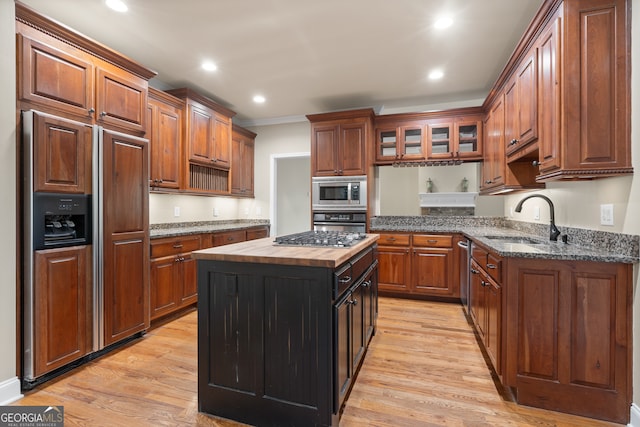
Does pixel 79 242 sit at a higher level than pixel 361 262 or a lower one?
higher

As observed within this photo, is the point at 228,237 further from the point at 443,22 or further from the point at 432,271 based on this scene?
the point at 443,22

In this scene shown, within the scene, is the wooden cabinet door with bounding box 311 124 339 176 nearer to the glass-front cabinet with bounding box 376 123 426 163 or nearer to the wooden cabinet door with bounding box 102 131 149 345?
the glass-front cabinet with bounding box 376 123 426 163

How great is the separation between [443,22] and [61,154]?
121 inches

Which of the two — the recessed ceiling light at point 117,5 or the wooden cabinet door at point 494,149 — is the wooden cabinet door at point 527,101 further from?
the recessed ceiling light at point 117,5

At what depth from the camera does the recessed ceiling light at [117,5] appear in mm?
2257

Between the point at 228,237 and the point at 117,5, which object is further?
the point at 228,237

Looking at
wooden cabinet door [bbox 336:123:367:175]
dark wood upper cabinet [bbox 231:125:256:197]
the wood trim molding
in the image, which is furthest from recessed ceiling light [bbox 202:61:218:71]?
wooden cabinet door [bbox 336:123:367:175]

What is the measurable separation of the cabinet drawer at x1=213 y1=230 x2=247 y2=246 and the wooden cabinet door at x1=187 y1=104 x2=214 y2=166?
98 centimetres

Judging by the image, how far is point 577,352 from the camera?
1687 mm

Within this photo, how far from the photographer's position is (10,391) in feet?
5.99

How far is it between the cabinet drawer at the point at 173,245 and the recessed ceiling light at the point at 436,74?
3284mm

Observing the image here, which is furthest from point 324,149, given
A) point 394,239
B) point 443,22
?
point 443,22

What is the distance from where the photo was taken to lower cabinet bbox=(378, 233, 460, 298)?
3.70 metres

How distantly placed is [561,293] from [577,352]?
0.33 m
